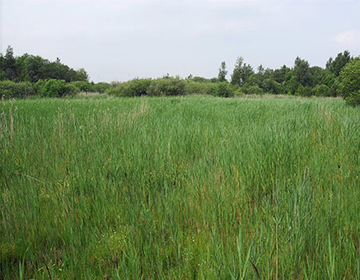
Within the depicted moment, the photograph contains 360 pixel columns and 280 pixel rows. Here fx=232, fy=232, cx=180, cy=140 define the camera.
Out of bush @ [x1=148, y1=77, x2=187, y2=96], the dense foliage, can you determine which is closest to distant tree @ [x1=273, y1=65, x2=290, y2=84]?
the dense foliage

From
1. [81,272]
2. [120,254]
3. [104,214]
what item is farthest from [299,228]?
[104,214]

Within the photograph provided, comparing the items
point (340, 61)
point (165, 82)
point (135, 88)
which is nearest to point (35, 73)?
point (135, 88)

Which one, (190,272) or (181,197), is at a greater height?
(181,197)

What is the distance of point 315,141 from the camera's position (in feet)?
11.5

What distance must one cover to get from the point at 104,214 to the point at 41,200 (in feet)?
2.23

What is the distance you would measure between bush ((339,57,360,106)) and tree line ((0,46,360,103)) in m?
0.04

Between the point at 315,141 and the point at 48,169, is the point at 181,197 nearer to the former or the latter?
the point at 48,169

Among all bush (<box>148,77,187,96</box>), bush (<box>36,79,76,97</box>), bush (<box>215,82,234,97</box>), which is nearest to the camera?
bush (<box>148,77,187,96</box>)

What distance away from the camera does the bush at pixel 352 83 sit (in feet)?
29.2

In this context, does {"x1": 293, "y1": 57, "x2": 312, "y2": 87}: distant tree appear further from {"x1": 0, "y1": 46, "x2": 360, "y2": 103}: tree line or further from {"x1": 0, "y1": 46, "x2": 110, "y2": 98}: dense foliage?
{"x1": 0, "y1": 46, "x2": 110, "y2": 98}: dense foliage

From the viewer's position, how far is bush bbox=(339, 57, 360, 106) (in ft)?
29.2

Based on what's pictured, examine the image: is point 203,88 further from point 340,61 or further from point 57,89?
point 340,61

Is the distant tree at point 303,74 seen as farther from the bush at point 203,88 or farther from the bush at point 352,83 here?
the bush at point 352,83

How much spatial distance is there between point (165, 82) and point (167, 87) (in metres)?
0.55
